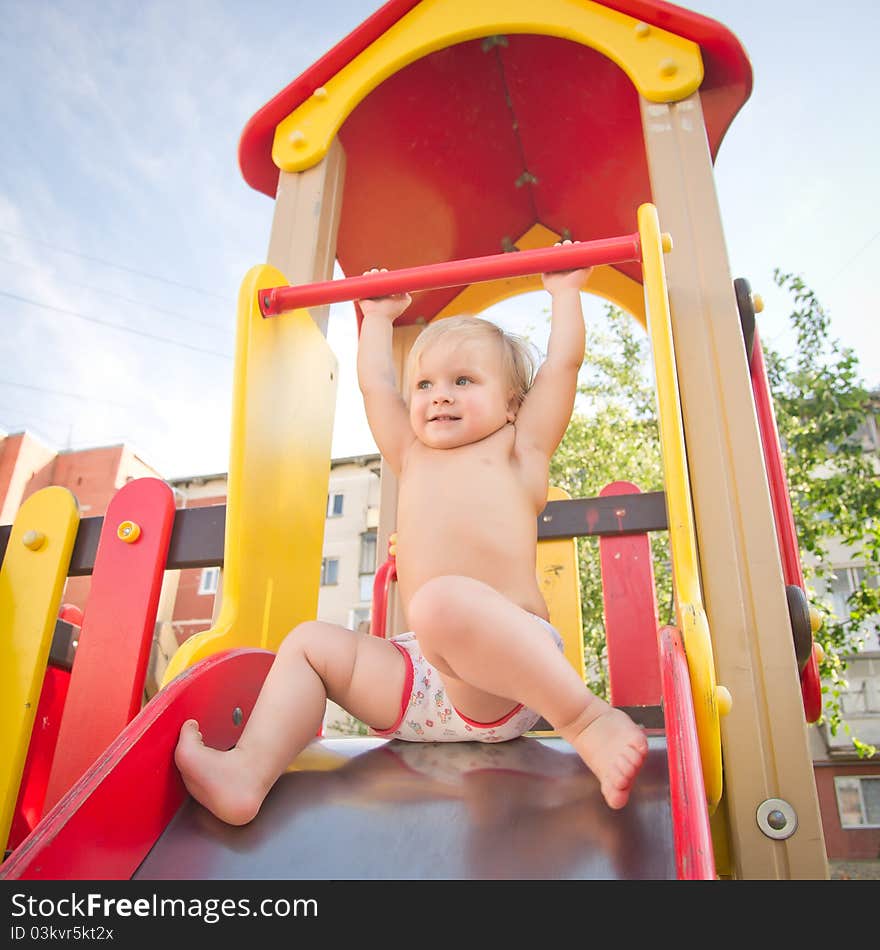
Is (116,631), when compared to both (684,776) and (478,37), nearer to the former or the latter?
(684,776)

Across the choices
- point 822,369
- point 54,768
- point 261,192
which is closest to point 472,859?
point 54,768

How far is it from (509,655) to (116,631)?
835mm

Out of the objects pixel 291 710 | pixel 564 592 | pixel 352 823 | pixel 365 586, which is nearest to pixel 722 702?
pixel 352 823

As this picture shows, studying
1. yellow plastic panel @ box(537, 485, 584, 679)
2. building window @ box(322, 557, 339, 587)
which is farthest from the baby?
building window @ box(322, 557, 339, 587)

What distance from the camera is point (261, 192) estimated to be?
7.45ft

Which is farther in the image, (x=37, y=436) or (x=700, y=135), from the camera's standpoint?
(x=37, y=436)

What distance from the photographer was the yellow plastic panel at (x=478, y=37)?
5.99 ft

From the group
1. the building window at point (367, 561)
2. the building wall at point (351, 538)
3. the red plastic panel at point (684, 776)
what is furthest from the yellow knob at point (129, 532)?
the building window at point (367, 561)

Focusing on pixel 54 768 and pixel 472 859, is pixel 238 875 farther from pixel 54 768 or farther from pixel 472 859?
pixel 54 768

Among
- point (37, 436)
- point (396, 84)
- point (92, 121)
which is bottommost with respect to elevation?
point (396, 84)

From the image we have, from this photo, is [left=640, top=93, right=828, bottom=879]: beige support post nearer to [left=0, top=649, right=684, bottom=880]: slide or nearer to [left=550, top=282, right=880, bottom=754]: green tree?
[left=0, top=649, right=684, bottom=880]: slide

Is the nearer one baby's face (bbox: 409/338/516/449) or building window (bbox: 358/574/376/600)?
baby's face (bbox: 409/338/516/449)

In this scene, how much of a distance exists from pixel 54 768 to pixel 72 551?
1.68 ft

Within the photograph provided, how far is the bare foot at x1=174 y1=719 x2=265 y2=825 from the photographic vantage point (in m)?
1.00
